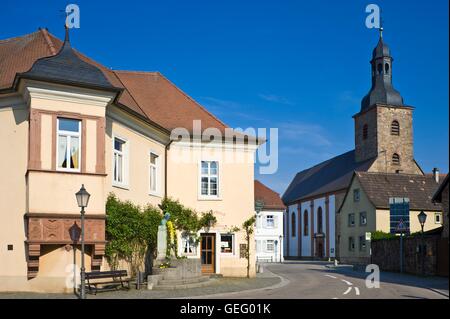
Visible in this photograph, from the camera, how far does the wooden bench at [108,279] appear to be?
18672 millimetres

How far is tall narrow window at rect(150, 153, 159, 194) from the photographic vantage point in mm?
25812

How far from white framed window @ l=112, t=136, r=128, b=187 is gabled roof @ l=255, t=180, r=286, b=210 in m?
41.8

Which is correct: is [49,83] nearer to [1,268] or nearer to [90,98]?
[90,98]

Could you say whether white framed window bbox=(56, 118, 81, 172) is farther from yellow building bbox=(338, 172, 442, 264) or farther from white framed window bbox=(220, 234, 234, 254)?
yellow building bbox=(338, 172, 442, 264)

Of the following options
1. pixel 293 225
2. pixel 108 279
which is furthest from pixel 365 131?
pixel 108 279

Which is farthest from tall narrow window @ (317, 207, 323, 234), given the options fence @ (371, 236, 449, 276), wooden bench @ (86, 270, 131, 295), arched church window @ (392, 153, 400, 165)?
wooden bench @ (86, 270, 131, 295)

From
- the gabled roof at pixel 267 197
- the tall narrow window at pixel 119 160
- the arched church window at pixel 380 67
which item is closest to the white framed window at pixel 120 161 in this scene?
the tall narrow window at pixel 119 160

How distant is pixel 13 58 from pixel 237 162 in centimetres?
1174

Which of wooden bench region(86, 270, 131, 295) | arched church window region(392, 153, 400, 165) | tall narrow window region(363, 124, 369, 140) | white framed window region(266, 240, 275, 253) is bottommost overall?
white framed window region(266, 240, 275, 253)

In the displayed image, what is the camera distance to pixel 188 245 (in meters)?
27.7

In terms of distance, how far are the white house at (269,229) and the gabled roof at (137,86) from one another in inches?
1370

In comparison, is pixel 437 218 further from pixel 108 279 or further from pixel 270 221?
pixel 108 279

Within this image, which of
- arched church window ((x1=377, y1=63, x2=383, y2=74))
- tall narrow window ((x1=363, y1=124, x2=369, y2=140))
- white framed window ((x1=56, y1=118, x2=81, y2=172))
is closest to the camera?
white framed window ((x1=56, y1=118, x2=81, y2=172))

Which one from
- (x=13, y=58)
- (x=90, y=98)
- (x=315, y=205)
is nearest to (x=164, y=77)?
(x=13, y=58)
